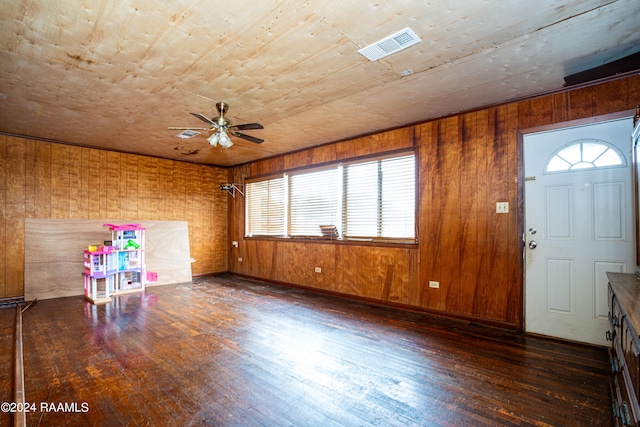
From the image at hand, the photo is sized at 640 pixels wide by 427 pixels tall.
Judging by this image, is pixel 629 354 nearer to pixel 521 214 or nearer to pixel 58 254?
pixel 521 214

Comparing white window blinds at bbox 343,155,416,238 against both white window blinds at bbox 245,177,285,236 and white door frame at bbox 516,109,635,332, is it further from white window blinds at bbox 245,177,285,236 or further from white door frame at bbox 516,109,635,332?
white window blinds at bbox 245,177,285,236

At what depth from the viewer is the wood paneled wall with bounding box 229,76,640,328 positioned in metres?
3.42

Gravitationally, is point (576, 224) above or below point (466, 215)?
below

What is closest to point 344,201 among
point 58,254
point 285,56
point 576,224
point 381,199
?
point 381,199

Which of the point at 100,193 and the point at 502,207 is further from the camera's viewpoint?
the point at 100,193

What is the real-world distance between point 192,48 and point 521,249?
393cm

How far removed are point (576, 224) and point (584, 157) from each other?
2.28 ft

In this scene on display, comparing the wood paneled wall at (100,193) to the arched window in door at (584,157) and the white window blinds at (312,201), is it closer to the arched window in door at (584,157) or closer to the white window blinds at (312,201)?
the white window blinds at (312,201)

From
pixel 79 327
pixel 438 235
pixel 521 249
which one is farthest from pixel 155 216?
pixel 521 249

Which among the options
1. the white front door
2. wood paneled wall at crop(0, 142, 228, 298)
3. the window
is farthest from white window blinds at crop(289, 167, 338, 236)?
the white front door

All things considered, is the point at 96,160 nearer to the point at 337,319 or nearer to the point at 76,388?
the point at 76,388

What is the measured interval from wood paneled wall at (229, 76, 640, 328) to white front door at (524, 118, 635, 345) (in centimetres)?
A: 15

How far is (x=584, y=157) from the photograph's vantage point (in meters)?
3.15

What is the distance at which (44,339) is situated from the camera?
3.23 m
